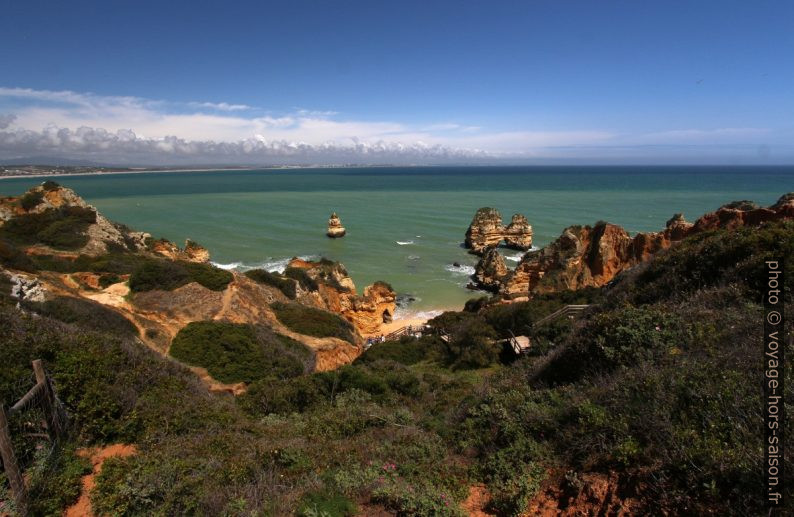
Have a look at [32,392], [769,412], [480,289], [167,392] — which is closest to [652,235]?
[480,289]

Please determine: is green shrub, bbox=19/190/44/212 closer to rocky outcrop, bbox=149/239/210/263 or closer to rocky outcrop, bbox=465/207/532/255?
rocky outcrop, bbox=149/239/210/263

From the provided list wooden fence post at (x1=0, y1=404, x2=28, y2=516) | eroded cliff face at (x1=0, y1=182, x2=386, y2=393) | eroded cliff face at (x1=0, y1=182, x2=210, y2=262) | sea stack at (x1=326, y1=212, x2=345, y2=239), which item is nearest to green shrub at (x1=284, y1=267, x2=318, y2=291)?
eroded cliff face at (x1=0, y1=182, x2=386, y2=393)

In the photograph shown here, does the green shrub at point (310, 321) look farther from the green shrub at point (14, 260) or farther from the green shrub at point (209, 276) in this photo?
the green shrub at point (14, 260)

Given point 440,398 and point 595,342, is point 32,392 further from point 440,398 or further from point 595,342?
point 595,342

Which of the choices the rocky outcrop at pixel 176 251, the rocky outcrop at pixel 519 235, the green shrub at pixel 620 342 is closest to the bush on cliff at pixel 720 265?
the green shrub at pixel 620 342

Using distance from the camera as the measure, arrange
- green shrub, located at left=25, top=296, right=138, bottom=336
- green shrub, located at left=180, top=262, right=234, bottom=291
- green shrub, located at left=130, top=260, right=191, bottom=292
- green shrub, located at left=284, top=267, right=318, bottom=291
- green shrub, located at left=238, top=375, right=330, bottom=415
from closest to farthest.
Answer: green shrub, located at left=238, top=375, right=330, bottom=415 → green shrub, located at left=25, top=296, right=138, bottom=336 → green shrub, located at left=130, top=260, right=191, bottom=292 → green shrub, located at left=180, top=262, right=234, bottom=291 → green shrub, located at left=284, top=267, right=318, bottom=291

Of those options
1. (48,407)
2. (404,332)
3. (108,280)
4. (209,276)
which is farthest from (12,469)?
(404,332)

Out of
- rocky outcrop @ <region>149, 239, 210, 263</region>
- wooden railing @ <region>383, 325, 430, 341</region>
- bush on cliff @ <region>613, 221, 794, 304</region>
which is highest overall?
bush on cliff @ <region>613, 221, 794, 304</region>
